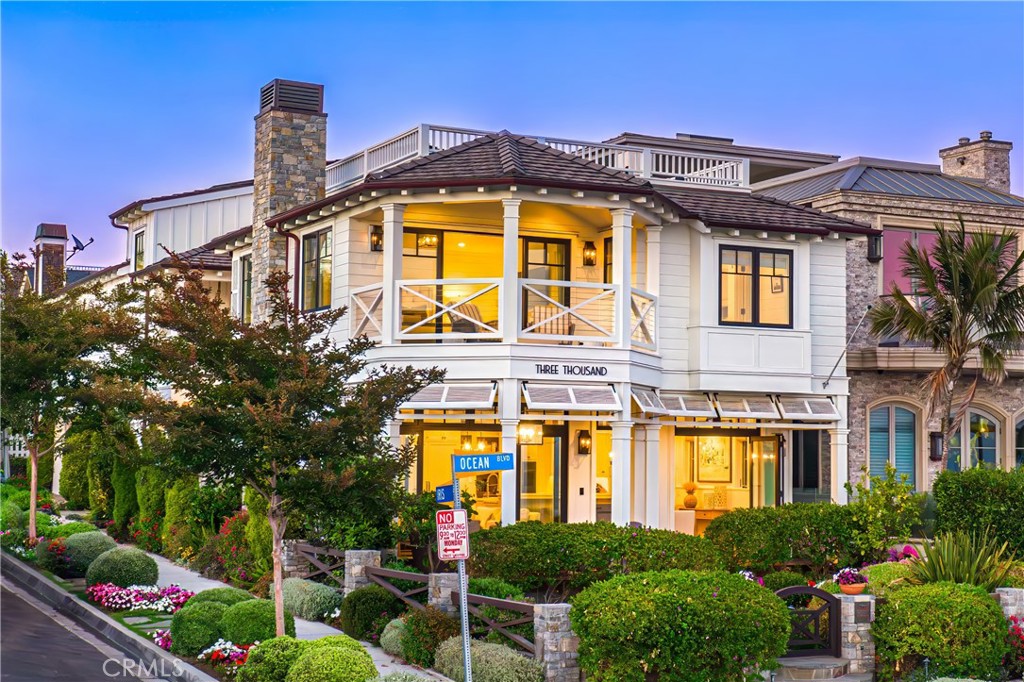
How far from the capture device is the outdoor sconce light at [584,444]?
76.7 feet

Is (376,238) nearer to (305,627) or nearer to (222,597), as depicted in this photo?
(305,627)

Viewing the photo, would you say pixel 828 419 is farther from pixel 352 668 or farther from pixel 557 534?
pixel 352 668

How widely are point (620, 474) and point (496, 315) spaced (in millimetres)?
4301

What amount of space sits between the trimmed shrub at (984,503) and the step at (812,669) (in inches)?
215

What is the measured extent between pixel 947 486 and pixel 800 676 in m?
6.63

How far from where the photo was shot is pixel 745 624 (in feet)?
43.3

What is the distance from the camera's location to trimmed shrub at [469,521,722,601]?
55.6 ft

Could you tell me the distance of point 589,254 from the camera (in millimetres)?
23688

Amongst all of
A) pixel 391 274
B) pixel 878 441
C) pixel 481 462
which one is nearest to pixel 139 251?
pixel 391 274

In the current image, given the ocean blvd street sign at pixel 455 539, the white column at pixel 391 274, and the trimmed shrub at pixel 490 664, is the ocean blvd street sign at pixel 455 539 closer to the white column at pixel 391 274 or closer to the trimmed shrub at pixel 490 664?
the trimmed shrub at pixel 490 664

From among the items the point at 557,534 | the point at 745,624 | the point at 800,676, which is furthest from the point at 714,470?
the point at 745,624

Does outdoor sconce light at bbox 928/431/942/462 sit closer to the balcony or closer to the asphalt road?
the balcony
